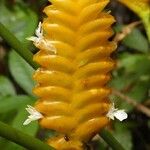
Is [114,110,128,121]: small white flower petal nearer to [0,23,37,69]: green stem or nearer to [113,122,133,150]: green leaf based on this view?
[0,23,37,69]: green stem

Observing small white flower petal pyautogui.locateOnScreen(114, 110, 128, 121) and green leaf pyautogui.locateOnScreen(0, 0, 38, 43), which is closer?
small white flower petal pyautogui.locateOnScreen(114, 110, 128, 121)

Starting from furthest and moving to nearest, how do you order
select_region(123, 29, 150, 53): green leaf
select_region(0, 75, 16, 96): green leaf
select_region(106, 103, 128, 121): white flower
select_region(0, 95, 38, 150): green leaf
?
select_region(123, 29, 150, 53): green leaf
select_region(0, 75, 16, 96): green leaf
select_region(0, 95, 38, 150): green leaf
select_region(106, 103, 128, 121): white flower

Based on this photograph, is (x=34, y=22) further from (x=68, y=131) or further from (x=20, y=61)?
(x=68, y=131)

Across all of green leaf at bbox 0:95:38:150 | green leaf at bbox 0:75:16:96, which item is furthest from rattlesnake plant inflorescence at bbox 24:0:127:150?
green leaf at bbox 0:75:16:96

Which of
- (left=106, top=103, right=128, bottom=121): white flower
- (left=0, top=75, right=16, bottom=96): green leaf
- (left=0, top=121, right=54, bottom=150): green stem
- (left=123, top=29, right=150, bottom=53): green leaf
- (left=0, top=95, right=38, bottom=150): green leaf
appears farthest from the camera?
(left=123, top=29, right=150, bottom=53): green leaf

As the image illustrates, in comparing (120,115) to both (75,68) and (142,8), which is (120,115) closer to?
(75,68)

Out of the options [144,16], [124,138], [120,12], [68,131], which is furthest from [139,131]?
[68,131]

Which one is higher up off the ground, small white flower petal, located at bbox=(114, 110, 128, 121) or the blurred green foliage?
small white flower petal, located at bbox=(114, 110, 128, 121)

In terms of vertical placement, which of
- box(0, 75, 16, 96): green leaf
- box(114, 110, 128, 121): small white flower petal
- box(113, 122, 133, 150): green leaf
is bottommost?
box(113, 122, 133, 150): green leaf
